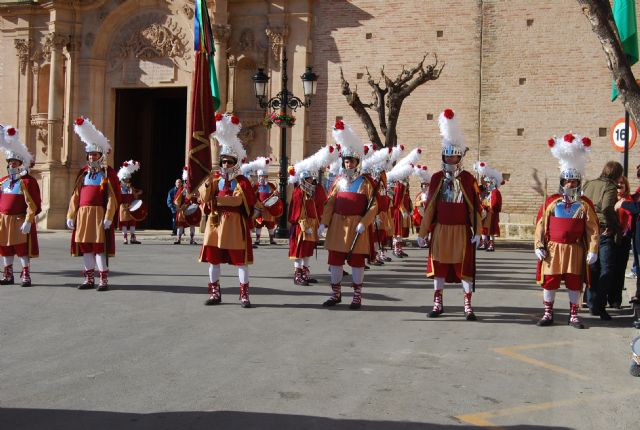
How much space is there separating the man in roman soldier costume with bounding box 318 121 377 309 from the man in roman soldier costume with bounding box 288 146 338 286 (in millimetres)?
1947

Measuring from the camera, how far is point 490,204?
22.4 metres

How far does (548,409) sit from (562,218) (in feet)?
13.9

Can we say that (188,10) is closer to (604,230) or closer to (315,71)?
(315,71)

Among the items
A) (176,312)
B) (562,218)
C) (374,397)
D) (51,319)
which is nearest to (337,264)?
(176,312)

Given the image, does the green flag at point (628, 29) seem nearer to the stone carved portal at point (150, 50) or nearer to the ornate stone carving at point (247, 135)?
the ornate stone carving at point (247, 135)

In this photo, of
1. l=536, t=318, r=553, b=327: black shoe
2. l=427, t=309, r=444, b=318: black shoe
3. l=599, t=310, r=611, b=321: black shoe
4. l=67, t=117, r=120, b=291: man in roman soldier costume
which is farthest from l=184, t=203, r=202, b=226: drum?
l=599, t=310, r=611, b=321: black shoe

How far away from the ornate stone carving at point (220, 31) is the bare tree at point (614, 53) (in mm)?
22000

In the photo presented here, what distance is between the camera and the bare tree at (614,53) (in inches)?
300

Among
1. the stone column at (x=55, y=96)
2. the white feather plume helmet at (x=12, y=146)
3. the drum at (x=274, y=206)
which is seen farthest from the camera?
the stone column at (x=55, y=96)

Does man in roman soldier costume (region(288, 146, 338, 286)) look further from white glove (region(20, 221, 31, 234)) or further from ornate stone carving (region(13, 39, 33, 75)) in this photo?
ornate stone carving (region(13, 39, 33, 75))

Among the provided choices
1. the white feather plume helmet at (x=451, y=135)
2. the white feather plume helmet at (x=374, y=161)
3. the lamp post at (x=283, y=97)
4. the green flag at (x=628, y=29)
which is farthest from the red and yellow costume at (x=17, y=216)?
the green flag at (x=628, y=29)

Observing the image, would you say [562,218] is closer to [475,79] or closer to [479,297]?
[479,297]

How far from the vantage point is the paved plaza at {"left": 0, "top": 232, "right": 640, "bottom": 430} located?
18.0 ft

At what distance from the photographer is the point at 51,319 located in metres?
9.30
